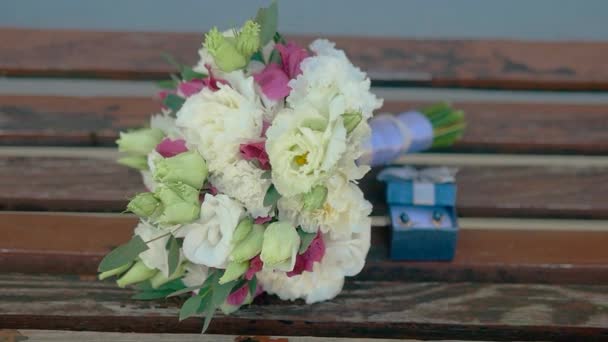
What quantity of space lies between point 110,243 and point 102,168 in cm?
16

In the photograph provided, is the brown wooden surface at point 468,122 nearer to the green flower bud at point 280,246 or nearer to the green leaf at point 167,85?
the green leaf at point 167,85

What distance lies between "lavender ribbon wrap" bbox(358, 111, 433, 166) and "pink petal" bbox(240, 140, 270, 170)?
1.03 feet

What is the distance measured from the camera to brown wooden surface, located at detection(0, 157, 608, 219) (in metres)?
1.10

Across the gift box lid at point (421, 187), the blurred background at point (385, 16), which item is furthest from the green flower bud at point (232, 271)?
the blurred background at point (385, 16)

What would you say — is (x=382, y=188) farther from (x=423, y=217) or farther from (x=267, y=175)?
(x=267, y=175)

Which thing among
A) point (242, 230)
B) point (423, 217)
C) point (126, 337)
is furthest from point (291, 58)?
point (126, 337)

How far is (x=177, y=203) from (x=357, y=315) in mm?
343

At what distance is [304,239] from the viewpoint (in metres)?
0.81

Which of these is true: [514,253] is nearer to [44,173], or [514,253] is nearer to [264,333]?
[264,333]

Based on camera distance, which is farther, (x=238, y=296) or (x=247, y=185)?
(x=238, y=296)

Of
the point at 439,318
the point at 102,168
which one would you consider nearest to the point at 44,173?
the point at 102,168

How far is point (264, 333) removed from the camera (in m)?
0.95

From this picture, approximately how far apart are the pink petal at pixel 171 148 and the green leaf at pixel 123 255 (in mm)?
117

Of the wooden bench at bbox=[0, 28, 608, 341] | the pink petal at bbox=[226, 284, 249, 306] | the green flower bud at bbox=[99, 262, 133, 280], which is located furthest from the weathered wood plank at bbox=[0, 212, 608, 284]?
the pink petal at bbox=[226, 284, 249, 306]
